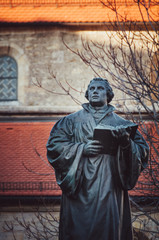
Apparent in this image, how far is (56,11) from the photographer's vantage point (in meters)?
16.1

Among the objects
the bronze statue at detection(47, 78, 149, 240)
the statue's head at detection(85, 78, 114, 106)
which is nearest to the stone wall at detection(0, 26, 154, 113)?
the statue's head at detection(85, 78, 114, 106)

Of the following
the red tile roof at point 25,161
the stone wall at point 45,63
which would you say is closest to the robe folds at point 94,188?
the red tile roof at point 25,161

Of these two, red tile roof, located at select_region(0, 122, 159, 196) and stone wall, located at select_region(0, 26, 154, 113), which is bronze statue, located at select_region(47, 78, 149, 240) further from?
stone wall, located at select_region(0, 26, 154, 113)

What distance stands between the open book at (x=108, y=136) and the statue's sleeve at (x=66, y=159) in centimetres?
19

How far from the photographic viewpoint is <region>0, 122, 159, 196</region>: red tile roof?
528 inches

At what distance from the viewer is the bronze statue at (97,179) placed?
10.5ft

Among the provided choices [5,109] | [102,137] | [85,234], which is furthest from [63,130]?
[5,109]

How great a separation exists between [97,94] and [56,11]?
13.3 m

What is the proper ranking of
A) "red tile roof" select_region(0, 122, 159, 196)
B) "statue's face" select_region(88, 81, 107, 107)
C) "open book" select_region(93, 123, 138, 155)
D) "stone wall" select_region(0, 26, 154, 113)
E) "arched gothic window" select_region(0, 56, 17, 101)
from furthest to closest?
"arched gothic window" select_region(0, 56, 17, 101)
"stone wall" select_region(0, 26, 154, 113)
"red tile roof" select_region(0, 122, 159, 196)
"statue's face" select_region(88, 81, 107, 107)
"open book" select_region(93, 123, 138, 155)

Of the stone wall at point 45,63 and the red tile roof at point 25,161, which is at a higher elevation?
the stone wall at point 45,63

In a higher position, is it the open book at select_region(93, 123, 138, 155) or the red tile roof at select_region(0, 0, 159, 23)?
the red tile roof at select_region(0, 0, 159, 23)

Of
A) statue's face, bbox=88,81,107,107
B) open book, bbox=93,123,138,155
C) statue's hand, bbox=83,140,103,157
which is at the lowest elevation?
statue's hand, bbox=83,140,103,157

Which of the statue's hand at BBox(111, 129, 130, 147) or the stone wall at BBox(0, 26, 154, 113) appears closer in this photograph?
the statue's hand at BBox(111, 129, 130, 147)

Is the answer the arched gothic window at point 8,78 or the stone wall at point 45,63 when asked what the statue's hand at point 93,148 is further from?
the arched gothic window at point 8,78
